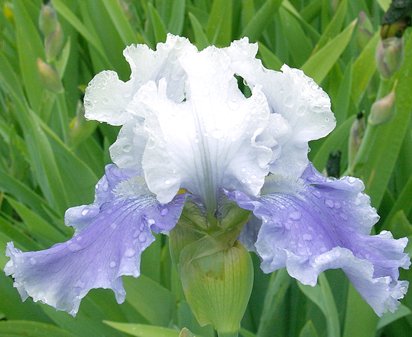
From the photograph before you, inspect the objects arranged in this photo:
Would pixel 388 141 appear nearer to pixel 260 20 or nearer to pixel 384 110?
pixel 384 110

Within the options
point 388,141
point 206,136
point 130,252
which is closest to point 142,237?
Result: point 130,252

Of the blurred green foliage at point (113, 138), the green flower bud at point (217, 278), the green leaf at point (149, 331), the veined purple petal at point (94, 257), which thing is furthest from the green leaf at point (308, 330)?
the veined purple petal at point (94, 257)

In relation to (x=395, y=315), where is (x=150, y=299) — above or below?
above

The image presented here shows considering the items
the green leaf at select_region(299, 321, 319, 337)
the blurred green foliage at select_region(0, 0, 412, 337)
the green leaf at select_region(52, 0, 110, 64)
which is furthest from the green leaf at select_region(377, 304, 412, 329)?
the green leaf at select_region(52, 0, 110, 64)

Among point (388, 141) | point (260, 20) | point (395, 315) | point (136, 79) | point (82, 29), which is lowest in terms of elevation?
point (395, 315)

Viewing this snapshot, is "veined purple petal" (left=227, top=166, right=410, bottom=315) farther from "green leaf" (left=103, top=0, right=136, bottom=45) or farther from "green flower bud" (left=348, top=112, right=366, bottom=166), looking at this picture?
"green leaf" (left=103, top=0, right=136, bottom=45)

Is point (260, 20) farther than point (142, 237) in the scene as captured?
Yes

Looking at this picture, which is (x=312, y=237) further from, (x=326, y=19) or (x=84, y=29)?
(x=326, y=19)
